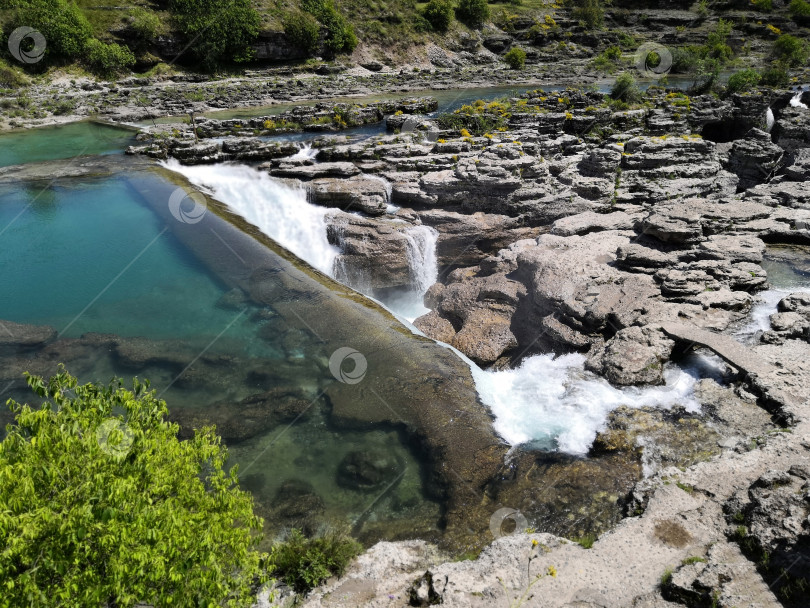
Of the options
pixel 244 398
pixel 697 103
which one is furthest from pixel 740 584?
pixel 697 103

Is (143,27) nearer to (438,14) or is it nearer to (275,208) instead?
(438,14)

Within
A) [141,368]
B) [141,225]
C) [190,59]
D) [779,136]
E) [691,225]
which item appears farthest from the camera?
[190,59]

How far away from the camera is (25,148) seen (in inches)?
1522

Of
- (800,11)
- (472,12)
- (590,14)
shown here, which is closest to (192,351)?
(472,12)

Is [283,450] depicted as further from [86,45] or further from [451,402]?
[86,45]

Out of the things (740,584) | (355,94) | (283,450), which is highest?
(740,584)

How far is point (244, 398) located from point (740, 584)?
12.4 meters

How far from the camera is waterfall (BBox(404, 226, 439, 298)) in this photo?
23078 mm
